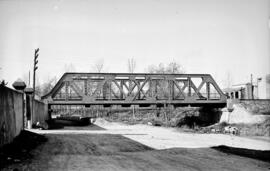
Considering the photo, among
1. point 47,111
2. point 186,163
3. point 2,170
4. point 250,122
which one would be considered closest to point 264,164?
point 186,163

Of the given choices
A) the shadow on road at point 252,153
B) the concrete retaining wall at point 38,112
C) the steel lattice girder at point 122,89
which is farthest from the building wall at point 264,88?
the shadow on road at point 252,153

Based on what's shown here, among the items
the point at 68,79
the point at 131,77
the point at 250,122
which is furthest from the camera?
the point at 131,77

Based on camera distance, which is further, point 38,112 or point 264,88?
point 264,88

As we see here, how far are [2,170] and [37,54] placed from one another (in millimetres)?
28680

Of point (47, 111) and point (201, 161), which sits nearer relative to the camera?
point (201, 161)

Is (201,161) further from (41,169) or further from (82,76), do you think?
(82,76)

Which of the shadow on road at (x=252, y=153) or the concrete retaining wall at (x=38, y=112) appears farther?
the concrete retaining wall at (x=38, y=112)

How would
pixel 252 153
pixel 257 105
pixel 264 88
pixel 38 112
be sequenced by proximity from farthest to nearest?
pixel 264 88 < pixel 257 105 < pixel 38 112 < pixel 252 153

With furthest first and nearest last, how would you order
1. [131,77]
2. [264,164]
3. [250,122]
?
[131,77] → [250,122] → [264,164]

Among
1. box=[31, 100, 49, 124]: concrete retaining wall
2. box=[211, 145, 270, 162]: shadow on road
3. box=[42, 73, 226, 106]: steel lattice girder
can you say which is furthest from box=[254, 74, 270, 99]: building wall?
box=[211, 145, 270, 162]: shadow on road

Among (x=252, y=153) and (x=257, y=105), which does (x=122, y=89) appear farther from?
(x=252, y=153)

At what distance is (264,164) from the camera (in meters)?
9.01

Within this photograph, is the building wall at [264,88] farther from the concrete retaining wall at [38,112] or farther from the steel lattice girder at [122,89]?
the concrete retaining wall at [38,112]

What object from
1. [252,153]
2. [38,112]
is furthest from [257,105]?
[38,112]
